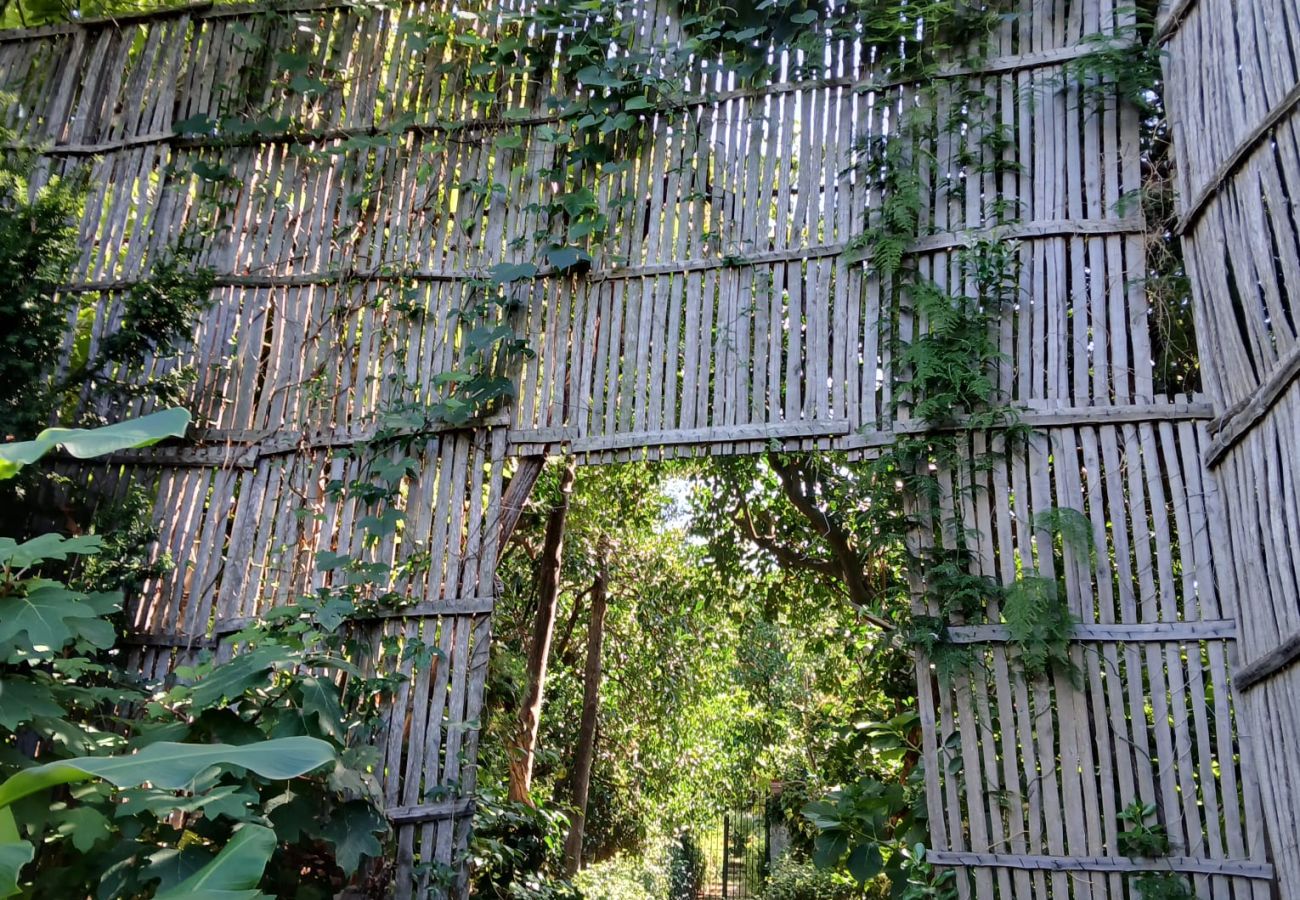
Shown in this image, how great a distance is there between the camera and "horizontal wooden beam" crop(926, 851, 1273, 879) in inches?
144

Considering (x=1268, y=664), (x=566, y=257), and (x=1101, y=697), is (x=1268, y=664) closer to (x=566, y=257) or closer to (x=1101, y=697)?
(x=1101, y=697)

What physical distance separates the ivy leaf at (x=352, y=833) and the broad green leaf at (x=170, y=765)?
1.17 metres

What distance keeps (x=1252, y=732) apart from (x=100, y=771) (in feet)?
11.9

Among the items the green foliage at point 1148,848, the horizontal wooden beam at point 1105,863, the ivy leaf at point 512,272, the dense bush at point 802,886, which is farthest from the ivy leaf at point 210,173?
the dense bush at point 802,886

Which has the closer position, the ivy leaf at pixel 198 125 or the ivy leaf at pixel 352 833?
the ivy leaf at pixel 352 833

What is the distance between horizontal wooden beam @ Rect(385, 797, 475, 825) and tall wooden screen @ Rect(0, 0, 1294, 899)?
11 millimetres

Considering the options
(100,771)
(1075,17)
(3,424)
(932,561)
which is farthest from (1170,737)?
(3,424)

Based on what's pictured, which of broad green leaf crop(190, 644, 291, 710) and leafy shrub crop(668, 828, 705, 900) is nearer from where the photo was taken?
broad green leaf crop(190, 644, 291, 710)

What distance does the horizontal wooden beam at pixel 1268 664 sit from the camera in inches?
135

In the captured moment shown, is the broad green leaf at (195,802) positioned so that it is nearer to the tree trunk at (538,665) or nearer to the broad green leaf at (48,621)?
the broad green leaf at (48,621)

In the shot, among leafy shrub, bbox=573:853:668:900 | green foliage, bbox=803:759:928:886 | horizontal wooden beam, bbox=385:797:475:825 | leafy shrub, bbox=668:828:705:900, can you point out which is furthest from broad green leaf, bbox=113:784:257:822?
leafy shrub, bbox=668:828:705:900

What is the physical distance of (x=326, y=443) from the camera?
5262 mm

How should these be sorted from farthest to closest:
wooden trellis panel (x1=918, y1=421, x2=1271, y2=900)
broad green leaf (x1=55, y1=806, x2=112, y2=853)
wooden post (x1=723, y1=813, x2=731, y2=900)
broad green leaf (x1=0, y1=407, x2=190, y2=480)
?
wooden post (x1=723, y1=813, x2=731, y2=900), wooden trellis panel (x1=918, y1=421, x2=1271, y2=900), broad green leaf (x1=55, y1=806, x2=112, y2=853), broad green leaf (x1=0, y1=407, x2=190, y2=480)

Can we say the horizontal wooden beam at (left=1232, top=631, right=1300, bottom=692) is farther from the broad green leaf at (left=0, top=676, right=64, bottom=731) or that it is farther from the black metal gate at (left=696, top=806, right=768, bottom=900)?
the black metal gate at (left=696, top=806, right=768, bottom=900)
